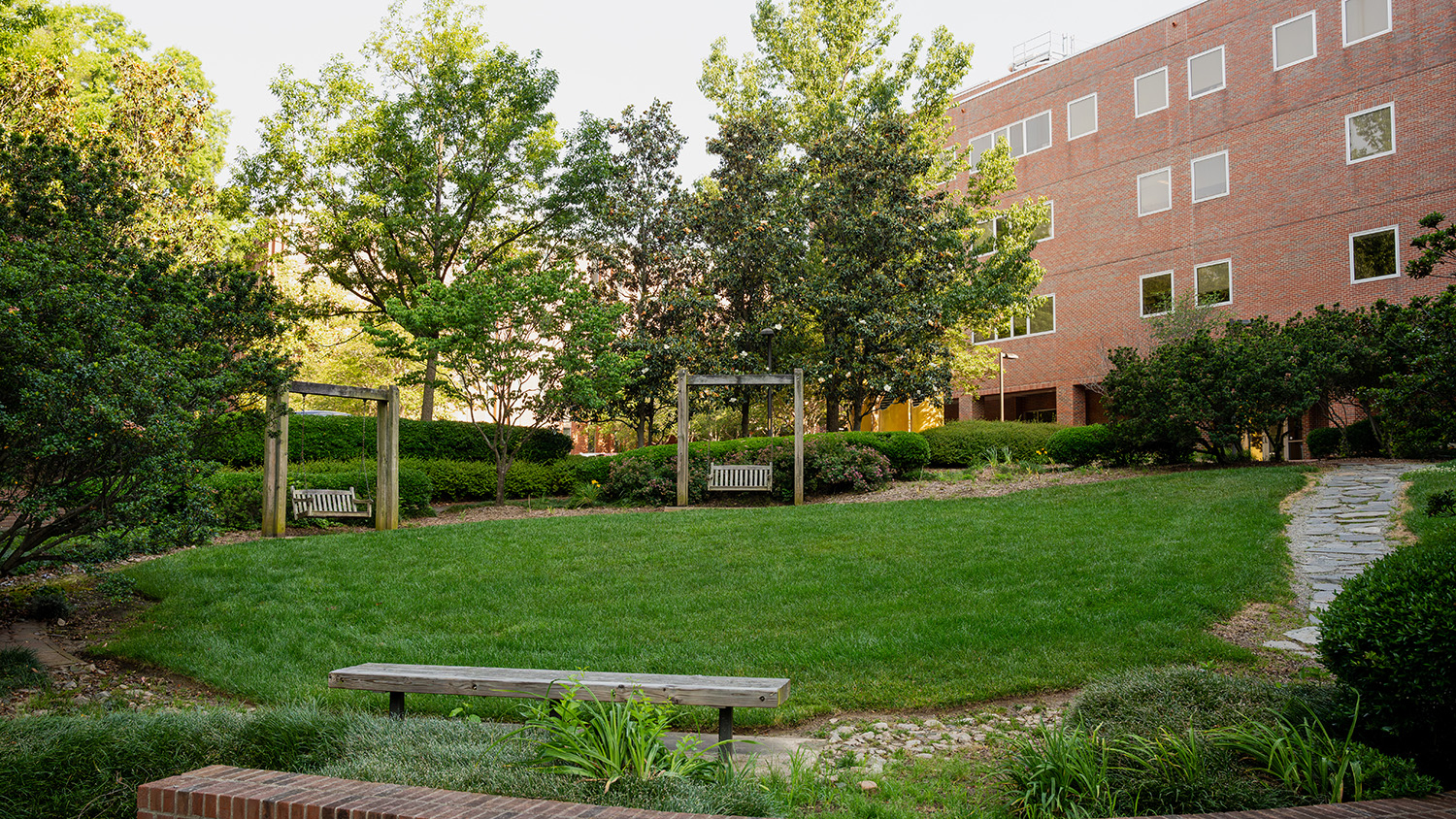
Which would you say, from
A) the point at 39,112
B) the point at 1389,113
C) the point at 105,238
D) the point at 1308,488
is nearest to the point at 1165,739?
the point at 105,238

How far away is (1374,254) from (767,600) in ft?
74.9

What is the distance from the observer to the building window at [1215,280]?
82.5 ft

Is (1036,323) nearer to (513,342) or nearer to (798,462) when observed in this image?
(798,462)

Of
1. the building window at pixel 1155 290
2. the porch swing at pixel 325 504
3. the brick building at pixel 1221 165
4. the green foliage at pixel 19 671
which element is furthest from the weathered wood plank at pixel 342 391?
the building window at pixel 1155 290

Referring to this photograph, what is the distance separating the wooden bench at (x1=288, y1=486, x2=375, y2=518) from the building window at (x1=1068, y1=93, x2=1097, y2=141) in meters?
26.2

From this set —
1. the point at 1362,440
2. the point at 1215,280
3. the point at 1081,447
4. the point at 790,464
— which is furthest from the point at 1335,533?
the point at 1215,280

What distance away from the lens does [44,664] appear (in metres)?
6.56

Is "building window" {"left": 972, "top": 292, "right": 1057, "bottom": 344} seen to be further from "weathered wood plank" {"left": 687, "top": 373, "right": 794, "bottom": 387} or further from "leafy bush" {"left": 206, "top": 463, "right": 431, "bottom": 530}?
"leafy bush" {"left": 206, "top": 463, "right": 431, "bottom": 530}

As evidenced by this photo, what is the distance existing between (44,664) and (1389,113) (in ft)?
95.0

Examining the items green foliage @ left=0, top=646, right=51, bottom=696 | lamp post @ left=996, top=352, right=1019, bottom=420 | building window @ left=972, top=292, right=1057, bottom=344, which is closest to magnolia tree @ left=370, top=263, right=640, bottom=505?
green foliage @ left=0, top=646, right=51, bottom=696

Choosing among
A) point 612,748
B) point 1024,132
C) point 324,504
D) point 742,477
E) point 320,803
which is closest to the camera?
point 320,803

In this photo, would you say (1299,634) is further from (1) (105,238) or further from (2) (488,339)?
(2) (488,339)

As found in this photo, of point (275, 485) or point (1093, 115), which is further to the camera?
point (1093, 115)

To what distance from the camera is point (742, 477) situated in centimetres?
1483
